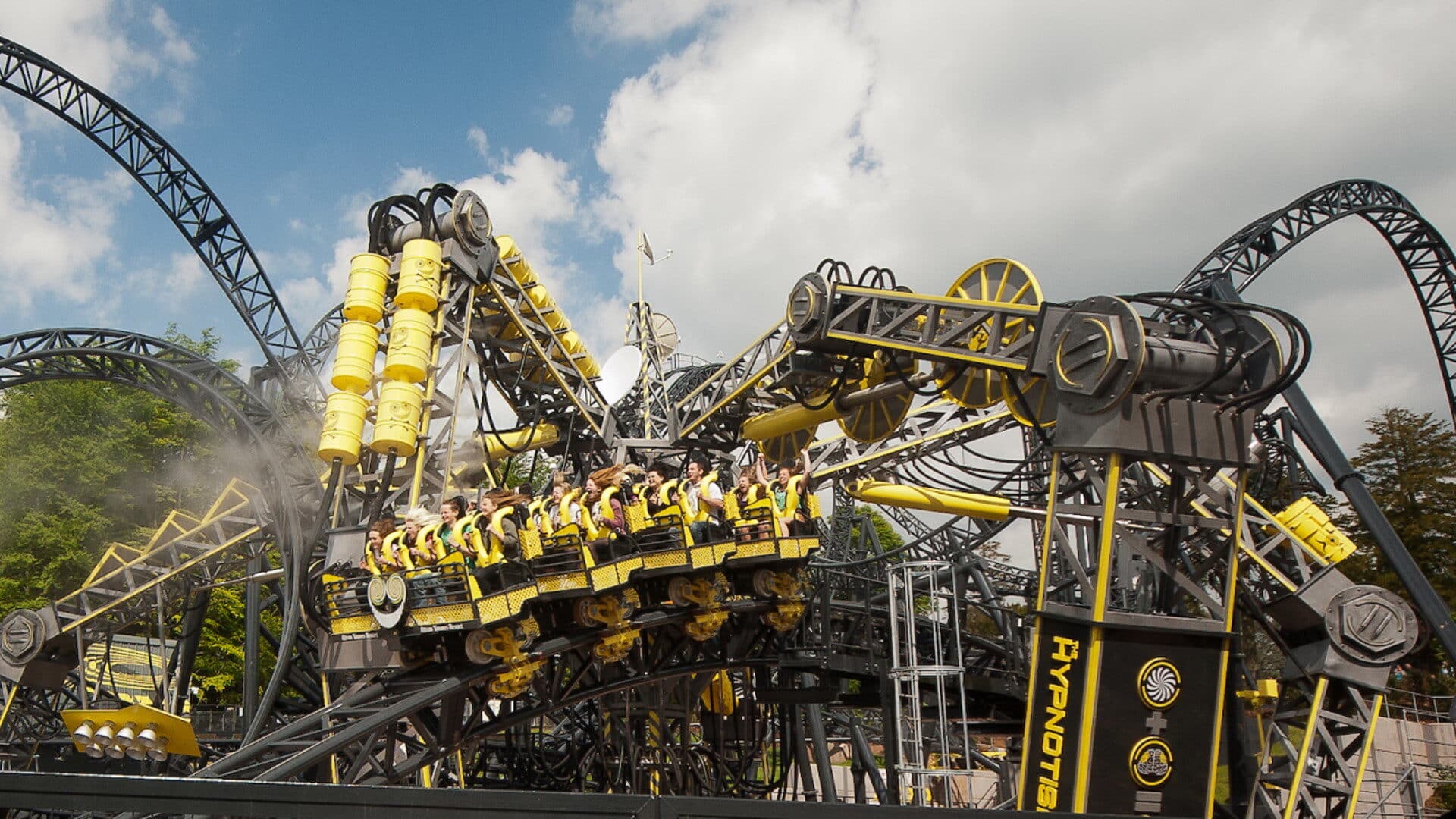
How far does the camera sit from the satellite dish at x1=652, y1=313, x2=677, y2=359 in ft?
81.6

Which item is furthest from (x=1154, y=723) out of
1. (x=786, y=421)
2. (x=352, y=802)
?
(x=786, y=421)

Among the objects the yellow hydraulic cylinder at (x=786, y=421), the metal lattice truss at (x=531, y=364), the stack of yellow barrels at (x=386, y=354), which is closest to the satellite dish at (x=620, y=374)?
the metal lattice truss at (x=531, y=364)

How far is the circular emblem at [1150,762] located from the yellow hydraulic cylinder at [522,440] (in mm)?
14215

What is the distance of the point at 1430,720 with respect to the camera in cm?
3284

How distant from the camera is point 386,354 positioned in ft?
57.6

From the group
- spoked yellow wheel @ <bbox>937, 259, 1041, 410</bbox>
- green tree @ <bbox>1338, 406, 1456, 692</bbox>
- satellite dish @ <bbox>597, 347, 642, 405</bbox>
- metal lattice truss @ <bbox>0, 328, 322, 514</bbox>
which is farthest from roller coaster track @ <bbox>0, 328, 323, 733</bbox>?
green tree @ <bbox>1338, 406, 1456, 692</bbox>

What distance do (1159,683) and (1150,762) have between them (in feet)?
2.59

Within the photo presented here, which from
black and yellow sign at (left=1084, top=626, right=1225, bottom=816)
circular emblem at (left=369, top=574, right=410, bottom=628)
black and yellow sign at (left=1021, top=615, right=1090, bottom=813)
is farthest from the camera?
circular emblem at (left=369, top=574, right=410, bottom=628)

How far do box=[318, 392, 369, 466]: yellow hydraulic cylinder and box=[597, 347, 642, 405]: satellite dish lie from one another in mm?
6245

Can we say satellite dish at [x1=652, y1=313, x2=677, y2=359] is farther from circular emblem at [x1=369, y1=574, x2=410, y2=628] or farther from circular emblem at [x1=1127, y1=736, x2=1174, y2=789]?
circular emblem at [x1=1127, y1=736, x2=1174, y2=789]

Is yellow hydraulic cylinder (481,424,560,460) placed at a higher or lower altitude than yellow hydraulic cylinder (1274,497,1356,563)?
higher

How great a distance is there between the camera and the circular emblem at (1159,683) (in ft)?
36.2

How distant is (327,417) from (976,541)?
1437 cm

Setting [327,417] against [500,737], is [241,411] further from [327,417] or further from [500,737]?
[500,737]
